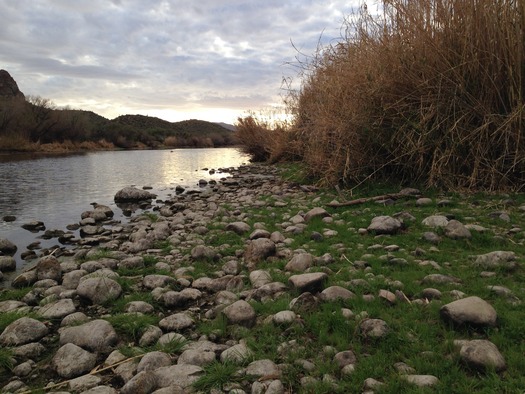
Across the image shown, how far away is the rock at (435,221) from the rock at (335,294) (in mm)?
1920

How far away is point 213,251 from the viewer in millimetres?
4438

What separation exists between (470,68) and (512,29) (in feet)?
2.33

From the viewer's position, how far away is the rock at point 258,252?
161 inches

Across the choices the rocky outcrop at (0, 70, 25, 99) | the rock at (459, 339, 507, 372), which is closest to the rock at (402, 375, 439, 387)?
the rock at (459, 339, 507, 372)

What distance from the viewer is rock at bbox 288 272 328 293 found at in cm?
309

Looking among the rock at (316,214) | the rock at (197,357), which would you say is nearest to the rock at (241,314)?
the rock at (197,357)

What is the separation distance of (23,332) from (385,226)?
3.63 m

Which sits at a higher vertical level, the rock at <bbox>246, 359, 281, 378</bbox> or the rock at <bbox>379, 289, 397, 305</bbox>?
the rock at <bbox>379, 289, 397, 305</bbox>

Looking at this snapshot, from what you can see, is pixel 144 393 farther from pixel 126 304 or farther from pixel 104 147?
pixel 104 147

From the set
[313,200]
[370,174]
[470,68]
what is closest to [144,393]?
[313,200]

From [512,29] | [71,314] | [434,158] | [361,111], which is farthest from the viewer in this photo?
[361,111]

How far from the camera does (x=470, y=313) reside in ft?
7.59

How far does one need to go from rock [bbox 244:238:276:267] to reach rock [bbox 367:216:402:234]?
123 cm

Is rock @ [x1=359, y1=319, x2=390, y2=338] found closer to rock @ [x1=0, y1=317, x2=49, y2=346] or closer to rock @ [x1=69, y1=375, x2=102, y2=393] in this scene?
rock @ [x1=69, y1=375, x2=102, y2=393]
